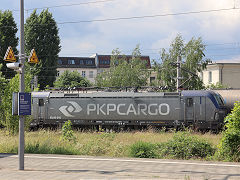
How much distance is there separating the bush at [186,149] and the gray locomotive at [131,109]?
367 inches

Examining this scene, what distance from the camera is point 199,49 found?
1702 inches

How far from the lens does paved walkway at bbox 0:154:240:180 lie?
9258 millimetres

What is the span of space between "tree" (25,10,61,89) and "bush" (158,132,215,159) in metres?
38.6

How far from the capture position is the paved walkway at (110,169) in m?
9.26

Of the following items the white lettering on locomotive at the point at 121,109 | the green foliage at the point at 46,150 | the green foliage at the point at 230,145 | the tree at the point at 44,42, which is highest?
the tree at the point at 44,42

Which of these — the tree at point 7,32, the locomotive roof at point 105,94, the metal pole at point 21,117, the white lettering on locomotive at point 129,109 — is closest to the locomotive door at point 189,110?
the locomotive roof at point 105,94

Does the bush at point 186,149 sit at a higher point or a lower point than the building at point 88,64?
lower

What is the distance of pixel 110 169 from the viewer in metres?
10.4

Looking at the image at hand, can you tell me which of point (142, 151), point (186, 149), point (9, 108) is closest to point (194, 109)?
point (186, 149)

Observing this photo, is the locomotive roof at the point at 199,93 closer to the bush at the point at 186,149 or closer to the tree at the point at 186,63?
the bush at the point at 186,149

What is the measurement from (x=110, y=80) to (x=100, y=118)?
3264 centimetres

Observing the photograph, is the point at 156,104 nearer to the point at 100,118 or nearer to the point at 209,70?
the point at 100,118

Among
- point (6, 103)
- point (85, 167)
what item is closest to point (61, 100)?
point (6, 103)

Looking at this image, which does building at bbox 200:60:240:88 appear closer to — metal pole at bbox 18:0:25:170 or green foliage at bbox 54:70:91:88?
green foliage at bbox 54:70:91:88
